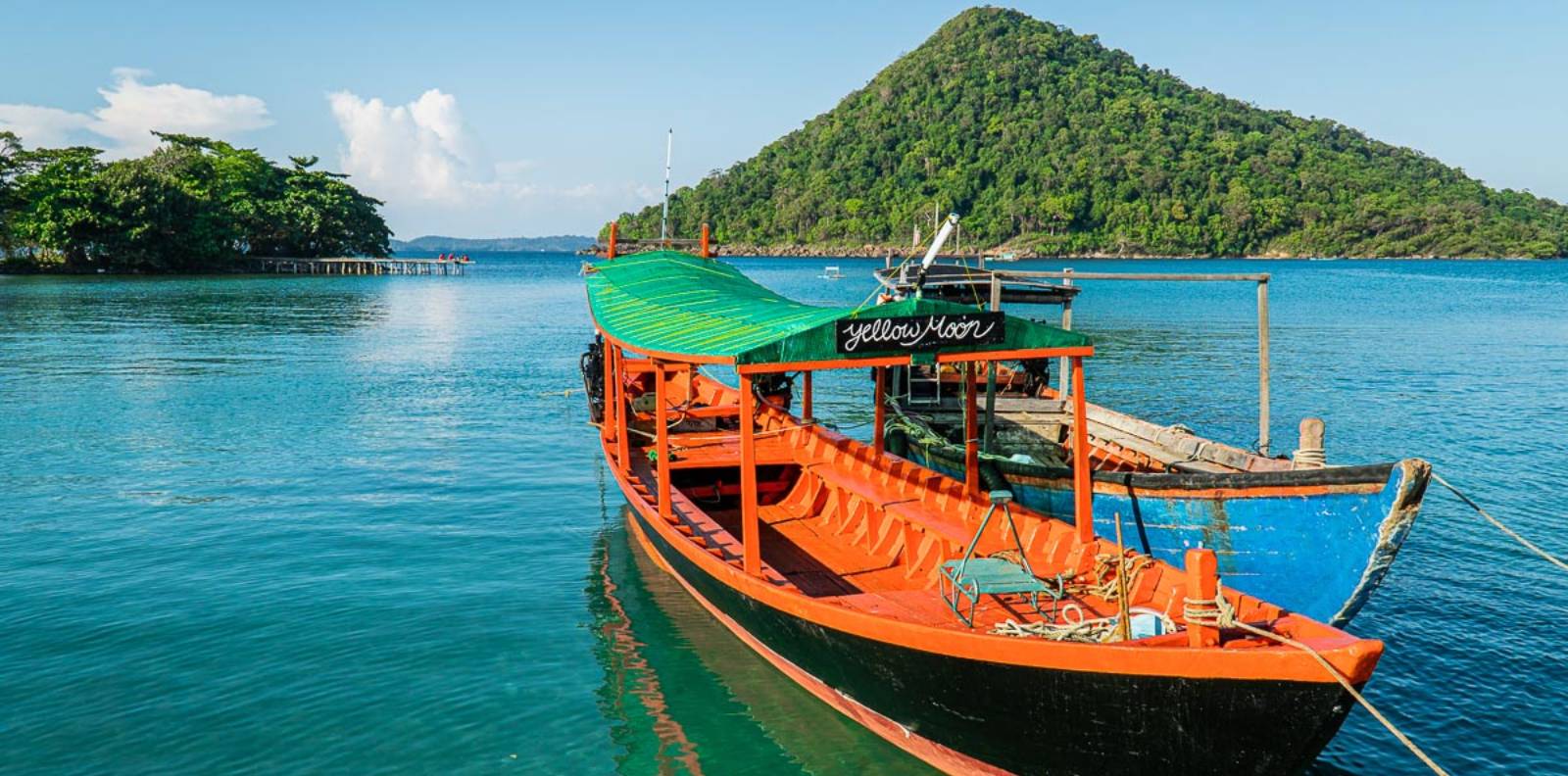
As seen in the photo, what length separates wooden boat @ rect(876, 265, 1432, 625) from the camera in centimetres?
908

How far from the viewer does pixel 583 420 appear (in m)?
25.5

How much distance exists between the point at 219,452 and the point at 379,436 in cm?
336

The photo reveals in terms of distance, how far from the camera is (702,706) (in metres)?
10.2

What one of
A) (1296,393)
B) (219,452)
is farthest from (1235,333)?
(219,452)

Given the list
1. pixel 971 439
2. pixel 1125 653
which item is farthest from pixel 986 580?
pixel 971 439

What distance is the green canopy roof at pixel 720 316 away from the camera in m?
8.66

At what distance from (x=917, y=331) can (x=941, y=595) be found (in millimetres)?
2560

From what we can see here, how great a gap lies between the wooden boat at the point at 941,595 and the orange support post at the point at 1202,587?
0.01m

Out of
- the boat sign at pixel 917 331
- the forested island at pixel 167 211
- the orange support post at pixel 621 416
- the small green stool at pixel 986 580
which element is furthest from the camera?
the forested island at pixel 167 211

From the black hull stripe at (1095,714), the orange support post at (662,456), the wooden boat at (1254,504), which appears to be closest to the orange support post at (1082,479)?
the wooden boat at (1254,504)

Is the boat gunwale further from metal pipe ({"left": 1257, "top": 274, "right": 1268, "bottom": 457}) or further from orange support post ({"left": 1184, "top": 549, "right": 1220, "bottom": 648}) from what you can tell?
metal pipe ({"left": 1257, "top": 274, "right": 1268, "bottom": 457})

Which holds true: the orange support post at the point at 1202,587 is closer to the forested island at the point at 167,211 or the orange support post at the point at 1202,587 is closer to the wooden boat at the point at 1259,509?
the wooden boat at the point at 1259,509

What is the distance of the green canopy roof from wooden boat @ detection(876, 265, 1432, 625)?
0.89 metres

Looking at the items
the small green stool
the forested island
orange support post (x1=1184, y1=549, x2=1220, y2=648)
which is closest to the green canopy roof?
the small green stool
